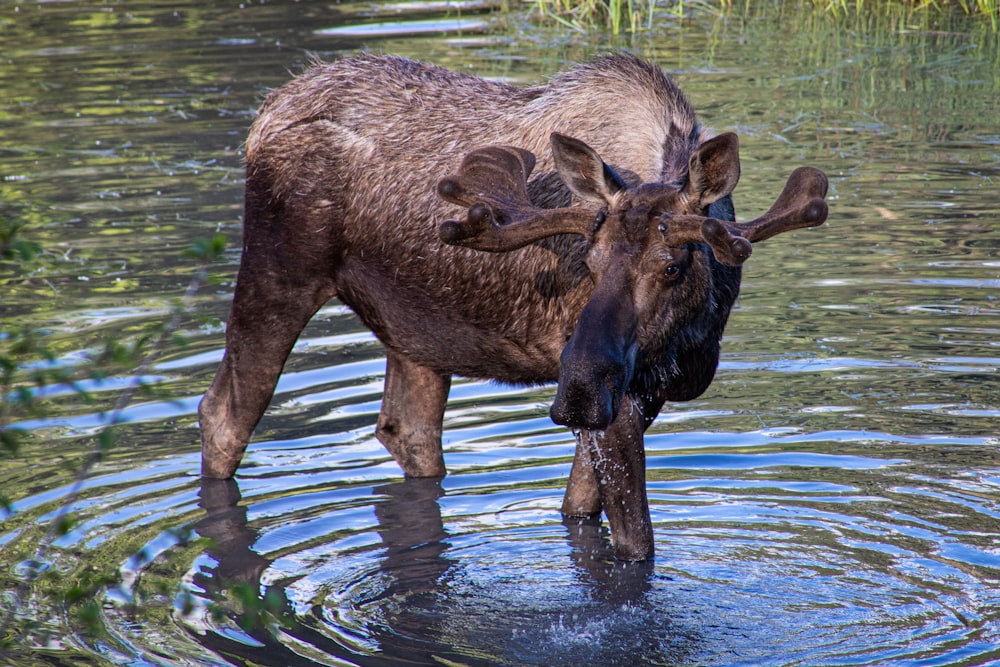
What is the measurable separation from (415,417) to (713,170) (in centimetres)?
243

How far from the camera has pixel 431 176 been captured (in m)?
6.36

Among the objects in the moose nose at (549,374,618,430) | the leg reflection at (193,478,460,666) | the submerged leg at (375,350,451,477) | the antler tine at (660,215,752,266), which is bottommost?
the leg reflection at (193,478,460,666)

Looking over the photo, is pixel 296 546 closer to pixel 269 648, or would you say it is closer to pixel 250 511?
pixel 250 511

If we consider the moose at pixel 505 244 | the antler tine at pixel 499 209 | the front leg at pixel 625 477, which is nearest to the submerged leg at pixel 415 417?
the moose at pixel 505 244

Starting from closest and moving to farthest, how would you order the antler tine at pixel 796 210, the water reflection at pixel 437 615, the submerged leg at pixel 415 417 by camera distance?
the antler tine at pixel 796 210, the water reflection at pixel 437 615, the submerged leg at pixel 415 417

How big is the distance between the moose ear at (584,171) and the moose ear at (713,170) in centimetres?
27

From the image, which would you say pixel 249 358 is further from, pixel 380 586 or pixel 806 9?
pixel 806 9

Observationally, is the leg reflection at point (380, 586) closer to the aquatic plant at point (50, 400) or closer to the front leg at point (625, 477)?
the aquatic plant at point (50, 400)

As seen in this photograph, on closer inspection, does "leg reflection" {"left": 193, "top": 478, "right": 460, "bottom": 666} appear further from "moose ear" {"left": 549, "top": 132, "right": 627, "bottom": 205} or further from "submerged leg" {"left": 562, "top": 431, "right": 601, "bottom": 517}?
"moose ear" {"left": 549, "top": 132, "right": 627, "bottom": 205}

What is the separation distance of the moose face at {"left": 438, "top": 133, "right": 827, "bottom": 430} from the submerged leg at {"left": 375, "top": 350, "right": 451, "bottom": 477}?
1.68m

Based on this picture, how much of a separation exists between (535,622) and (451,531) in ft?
3.63

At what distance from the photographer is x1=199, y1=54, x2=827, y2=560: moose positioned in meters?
5.04

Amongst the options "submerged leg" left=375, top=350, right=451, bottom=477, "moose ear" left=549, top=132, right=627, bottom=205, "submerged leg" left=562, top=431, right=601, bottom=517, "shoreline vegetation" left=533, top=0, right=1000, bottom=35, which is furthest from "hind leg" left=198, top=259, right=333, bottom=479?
"shoreline vegetation" left=533, top=0, right=1000, bottom=35

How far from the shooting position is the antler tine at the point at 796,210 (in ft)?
16.0
